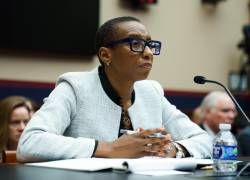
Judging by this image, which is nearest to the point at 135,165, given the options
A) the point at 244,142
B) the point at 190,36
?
the point at 244,142

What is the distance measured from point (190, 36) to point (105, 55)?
3393mm

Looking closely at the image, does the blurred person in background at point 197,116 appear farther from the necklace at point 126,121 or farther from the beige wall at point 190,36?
the necklace at point 126,121

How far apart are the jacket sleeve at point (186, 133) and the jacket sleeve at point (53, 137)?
48 cm

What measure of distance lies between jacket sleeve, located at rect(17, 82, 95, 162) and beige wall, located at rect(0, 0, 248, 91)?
8.37ft

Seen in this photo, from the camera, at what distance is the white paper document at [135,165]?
5.75 ft

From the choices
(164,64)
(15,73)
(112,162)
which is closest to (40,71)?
(15,73)

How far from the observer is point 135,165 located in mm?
1757

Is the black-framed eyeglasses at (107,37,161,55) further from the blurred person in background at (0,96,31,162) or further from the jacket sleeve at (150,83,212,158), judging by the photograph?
the blurred person in background at (0,96,31,162)

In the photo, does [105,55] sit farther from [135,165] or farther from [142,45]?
[135,165]

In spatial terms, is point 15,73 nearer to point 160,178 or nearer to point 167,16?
point 167,16

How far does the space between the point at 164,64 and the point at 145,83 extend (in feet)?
9.51

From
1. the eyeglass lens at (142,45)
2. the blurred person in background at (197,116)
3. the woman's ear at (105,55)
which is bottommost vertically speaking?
the blurred person in background at (197,116)

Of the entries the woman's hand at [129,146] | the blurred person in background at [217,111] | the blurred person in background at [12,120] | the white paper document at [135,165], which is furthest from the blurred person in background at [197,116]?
the white paper document at [135,165]

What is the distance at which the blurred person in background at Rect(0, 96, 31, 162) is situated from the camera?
3.50m
